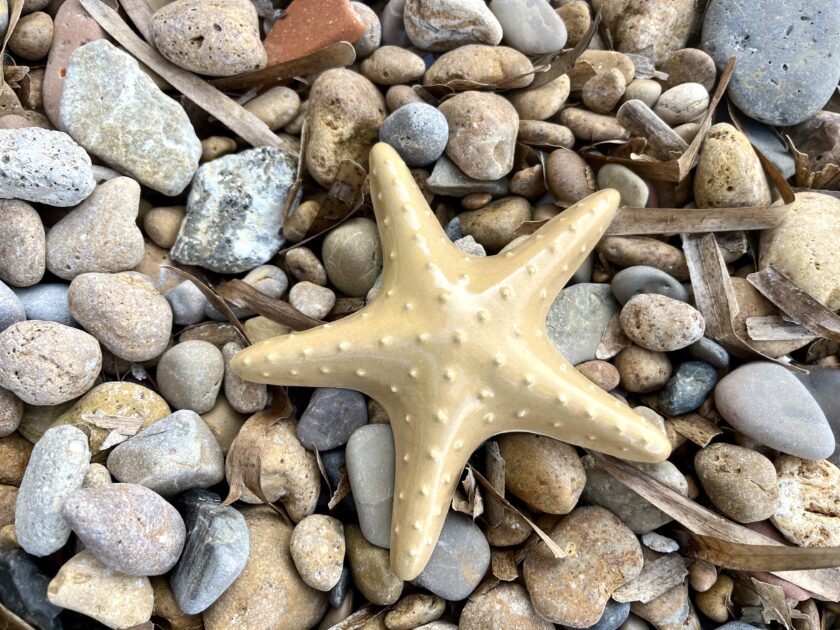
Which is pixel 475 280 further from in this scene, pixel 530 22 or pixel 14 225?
pixel 14 225

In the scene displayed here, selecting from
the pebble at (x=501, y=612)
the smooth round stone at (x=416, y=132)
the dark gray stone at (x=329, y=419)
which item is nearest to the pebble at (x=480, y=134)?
the smooth round stone at (x=416, y=132)

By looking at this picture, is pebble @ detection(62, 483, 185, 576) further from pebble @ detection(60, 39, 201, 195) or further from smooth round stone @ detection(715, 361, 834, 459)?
smooth round stone @ detection(715, 361, 834, 459)

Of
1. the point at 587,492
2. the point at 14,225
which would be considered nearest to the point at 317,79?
the point at 14,225

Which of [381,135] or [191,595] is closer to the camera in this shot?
[191,595]

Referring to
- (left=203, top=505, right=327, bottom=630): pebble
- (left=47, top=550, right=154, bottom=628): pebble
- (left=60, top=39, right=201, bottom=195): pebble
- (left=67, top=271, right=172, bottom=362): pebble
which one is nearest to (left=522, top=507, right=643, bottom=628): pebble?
(left=203, top=505, right=327, bottom=630): pebble

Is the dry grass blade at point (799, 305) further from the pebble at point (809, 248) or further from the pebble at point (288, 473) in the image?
the pebble at point (288, 473)

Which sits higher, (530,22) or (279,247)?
(530,22)
